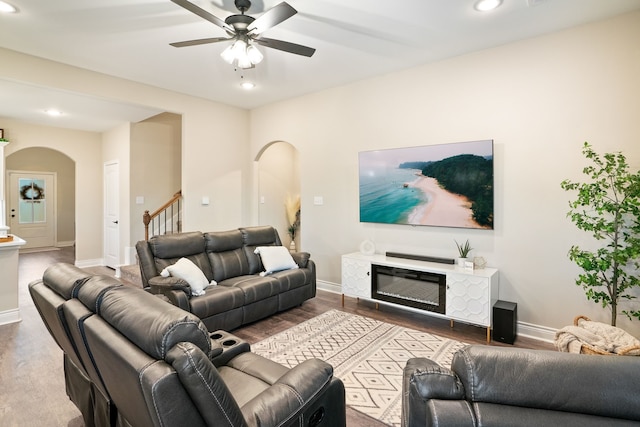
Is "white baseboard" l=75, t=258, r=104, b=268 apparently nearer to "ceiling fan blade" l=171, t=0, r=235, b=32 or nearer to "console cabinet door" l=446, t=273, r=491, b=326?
"ceiling fan blade" l=171, t=0, r=235, b=32

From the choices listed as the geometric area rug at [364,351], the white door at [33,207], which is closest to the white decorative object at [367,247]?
the geometric area rug at [364,351]

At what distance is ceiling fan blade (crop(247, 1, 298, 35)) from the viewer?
2.14m

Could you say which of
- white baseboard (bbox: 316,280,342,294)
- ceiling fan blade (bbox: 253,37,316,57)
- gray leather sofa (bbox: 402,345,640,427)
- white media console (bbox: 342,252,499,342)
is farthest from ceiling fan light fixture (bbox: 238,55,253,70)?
white baseboard (bbox: 316,280,342,294)

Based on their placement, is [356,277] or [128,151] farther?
[128,151]

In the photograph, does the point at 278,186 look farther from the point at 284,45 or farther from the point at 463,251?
the point at 284,45

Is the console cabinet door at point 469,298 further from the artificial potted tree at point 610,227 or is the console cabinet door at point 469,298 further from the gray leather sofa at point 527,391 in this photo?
the gray leather sofa at point 527,391

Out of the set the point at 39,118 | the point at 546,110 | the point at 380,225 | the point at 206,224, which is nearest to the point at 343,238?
the point at 380,225

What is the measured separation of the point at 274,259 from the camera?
4.10m

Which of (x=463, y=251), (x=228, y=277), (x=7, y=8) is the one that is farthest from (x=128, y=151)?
(x=463, y=251)

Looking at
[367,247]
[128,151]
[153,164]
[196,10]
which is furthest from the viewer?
[153,164]

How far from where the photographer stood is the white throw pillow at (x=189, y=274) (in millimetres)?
3260

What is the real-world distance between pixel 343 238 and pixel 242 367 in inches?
120

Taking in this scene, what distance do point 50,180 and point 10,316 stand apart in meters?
7.08

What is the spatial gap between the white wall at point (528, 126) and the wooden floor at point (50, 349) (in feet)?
2.36
